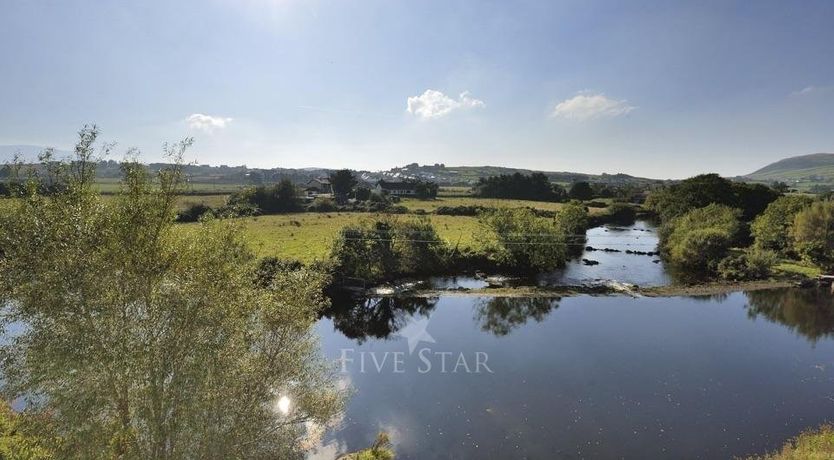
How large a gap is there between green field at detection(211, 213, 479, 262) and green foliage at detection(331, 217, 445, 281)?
91.8 inches

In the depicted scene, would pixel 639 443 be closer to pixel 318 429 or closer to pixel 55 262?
pixel 318 429

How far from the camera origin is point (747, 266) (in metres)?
51.2

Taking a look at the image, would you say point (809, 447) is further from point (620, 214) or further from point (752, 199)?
point (620, 214)

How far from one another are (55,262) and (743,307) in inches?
→ 2030

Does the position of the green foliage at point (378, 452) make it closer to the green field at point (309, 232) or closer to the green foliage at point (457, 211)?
the green field at point (309, 232)

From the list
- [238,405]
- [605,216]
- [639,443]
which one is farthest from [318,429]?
[605,216]

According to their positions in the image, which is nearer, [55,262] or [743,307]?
[55,262]

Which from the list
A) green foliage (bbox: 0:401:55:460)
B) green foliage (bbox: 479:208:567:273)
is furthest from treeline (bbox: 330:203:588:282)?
green foliage (bbox: 0:401:55:460)

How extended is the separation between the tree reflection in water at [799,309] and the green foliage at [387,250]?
31.6m

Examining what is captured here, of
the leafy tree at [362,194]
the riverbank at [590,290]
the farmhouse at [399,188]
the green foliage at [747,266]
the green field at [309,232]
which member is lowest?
the riverbank at [590,290]

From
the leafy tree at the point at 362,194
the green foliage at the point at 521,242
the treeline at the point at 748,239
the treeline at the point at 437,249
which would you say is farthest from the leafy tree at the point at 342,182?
the treeline at the point at 748,239

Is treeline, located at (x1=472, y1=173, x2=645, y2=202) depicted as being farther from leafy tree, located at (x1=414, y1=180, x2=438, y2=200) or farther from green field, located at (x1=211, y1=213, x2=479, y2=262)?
green field, located at (x1=211, y1=213, x2=479, y2=262)

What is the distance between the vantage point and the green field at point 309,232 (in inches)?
1858

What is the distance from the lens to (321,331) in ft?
117
